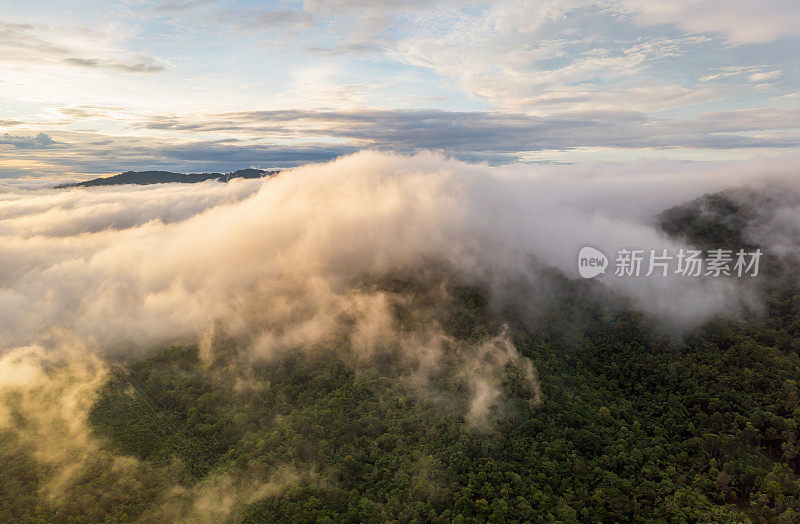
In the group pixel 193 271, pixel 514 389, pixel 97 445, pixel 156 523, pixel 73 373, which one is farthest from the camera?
pixel 193 271

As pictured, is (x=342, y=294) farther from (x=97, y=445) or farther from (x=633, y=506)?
(x=633, y=506)

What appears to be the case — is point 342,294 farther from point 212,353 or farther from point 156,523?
point 156,523

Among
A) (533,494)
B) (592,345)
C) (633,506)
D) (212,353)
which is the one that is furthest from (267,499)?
(592,345)

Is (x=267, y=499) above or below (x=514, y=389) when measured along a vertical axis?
below

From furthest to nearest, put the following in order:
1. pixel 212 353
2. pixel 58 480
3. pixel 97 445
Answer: pixel 212 353, pixel 97 445, pixel 58 480

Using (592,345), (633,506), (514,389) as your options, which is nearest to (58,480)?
(514,389)

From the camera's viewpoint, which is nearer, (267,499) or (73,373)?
(267,499)

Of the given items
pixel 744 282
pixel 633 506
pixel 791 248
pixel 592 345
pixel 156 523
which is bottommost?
pixel 156 523
